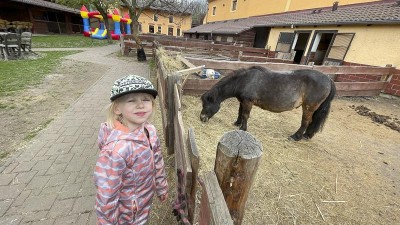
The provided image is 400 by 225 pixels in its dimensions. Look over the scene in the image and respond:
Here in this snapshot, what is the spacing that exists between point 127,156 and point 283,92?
3.35m

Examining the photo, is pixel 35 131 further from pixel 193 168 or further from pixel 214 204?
pixel 214 204

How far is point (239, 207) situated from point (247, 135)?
20.0 inches

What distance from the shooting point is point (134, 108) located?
1375mm

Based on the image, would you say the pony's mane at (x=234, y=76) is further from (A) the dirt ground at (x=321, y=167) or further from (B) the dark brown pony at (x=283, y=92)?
(A) the dirt ground at (x=321, y=167)

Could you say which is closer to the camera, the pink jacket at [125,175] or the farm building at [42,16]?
the pink jacket at [125,175]

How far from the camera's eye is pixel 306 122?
4023mm

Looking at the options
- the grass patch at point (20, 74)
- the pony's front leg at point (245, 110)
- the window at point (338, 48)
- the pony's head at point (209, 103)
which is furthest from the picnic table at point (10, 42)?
the window at point (338, 48)

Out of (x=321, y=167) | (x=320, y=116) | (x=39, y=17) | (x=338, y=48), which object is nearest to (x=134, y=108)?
(x=321, y=167)

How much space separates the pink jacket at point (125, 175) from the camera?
123 cm

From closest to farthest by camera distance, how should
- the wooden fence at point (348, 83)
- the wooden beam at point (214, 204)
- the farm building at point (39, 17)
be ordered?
1. the wooden beam at point (214, 204)
2. the wooden fence at point (348, 83)
3. the farm building at point (39, 17)

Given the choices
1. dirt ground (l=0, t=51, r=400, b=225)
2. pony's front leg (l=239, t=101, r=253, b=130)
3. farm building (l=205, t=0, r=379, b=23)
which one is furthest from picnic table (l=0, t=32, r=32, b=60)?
farm building (l=205, t=0, r=379, b=23)

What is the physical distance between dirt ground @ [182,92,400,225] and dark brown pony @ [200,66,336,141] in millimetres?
576

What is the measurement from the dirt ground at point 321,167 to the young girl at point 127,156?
1499mm

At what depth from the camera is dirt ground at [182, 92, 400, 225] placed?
2504 mm
